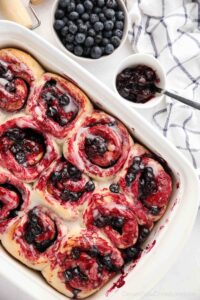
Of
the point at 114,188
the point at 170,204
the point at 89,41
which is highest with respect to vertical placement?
the point at 89,41

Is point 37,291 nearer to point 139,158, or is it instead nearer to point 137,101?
point 139,158

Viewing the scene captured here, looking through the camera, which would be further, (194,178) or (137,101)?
(137,101)

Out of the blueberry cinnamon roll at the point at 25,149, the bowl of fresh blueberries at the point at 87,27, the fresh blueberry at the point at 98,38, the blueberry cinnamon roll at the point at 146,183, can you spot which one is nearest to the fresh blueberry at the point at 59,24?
the bowl of fresh blueberries at the point at 87,27

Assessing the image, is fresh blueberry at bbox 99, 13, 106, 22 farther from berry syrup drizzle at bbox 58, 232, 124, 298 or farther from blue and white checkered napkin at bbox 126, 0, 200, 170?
berry syrup drizzle at bbox 58, 232, 124, 298

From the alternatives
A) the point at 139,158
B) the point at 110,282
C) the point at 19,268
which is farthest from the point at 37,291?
the point at 139,158

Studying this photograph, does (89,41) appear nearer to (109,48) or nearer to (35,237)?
(109,48)

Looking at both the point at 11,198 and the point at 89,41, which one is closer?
the point at 11,198

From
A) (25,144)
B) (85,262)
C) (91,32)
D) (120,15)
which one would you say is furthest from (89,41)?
(85,262)
